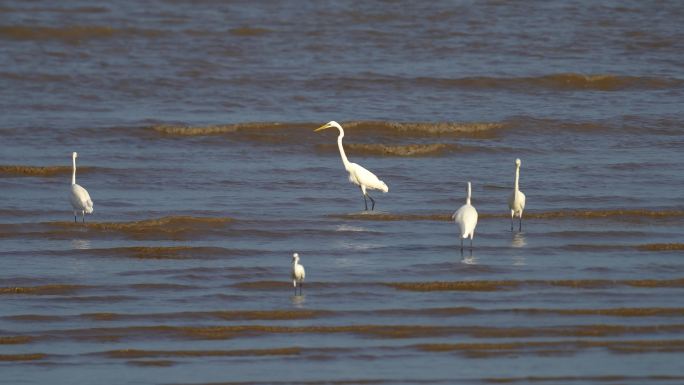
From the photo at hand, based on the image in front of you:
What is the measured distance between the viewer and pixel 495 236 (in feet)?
37.6

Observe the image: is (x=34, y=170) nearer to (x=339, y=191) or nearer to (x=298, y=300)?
(x=339, y=191)

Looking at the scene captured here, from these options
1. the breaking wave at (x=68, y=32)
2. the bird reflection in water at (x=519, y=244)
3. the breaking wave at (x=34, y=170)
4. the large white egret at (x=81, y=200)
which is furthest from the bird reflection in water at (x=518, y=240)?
the breaking wave at (x=68, y=32)

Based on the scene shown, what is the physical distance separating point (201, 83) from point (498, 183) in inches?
310

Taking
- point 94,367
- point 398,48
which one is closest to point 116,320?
point 94,367

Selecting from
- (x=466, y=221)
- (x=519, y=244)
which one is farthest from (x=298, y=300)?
(x=519, y=244)

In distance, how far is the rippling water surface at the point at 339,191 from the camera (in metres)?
7.98

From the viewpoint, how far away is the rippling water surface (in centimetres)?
798

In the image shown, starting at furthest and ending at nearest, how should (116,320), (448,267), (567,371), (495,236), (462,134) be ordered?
(462,134), (495,236), (448,267), (116,320), (567,371)

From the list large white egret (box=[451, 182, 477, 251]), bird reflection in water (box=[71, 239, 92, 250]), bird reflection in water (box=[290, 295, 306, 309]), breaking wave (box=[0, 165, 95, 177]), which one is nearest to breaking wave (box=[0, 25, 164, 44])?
breaking wave (box=[0, 165, 95, 177])

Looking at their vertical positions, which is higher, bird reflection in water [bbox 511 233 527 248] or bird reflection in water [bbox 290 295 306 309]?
bird reflection in water [bbox 290 295 306 309]

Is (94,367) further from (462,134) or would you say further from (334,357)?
(462,134)

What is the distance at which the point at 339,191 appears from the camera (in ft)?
46.6

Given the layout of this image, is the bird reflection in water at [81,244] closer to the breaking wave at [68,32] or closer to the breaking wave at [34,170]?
the breaking wave at [34,170]

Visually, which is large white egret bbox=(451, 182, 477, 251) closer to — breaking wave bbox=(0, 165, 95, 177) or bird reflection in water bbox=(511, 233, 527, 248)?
bird reflection in water bbox=(511, 233, 527, 248)
